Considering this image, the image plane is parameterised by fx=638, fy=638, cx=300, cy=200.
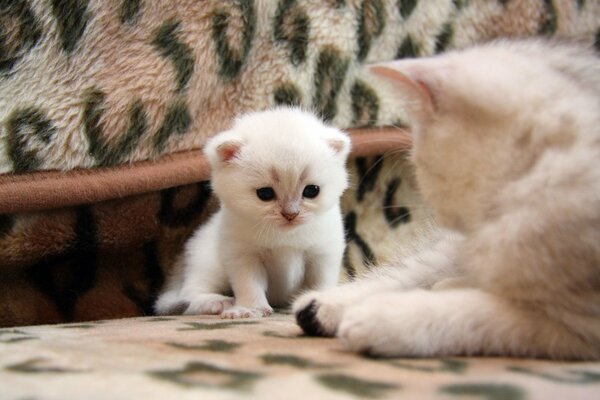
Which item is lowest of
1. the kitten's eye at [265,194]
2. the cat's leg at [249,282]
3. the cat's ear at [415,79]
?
the cat's leg at [249,282]

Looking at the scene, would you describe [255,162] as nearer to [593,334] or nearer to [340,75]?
[340,75]

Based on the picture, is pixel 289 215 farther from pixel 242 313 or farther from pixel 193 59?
pixel 193 59

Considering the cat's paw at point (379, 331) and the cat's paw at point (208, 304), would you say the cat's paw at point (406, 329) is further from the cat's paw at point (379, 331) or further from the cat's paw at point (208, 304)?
the cat's paw at point (208, 304)

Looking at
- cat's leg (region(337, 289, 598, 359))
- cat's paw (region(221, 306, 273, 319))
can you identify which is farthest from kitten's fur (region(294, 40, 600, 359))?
cat's paw (region(221, 306, 273, 319))

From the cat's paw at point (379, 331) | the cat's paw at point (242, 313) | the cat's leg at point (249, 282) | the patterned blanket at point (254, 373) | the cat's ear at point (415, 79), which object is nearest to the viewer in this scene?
the patterned blanket at point (254, 373)

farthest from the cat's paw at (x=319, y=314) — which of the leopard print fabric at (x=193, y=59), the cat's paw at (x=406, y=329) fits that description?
the leopard print fabric at (x=193, y=59)

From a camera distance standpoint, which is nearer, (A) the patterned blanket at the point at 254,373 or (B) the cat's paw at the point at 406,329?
(A) the patterned blanket at the point at 254,373

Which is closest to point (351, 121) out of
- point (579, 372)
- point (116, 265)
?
point (116, 265)

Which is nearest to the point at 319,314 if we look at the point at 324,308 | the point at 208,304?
the point at 324,308
